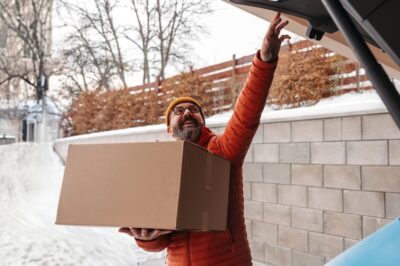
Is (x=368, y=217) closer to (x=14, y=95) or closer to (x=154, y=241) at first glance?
(x=154, y=241)

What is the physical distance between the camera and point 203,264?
1734 millimetres

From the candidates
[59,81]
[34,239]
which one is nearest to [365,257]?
[34,239]

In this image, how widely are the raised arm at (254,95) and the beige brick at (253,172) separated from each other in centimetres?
259

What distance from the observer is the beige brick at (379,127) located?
Answer: 2996mm

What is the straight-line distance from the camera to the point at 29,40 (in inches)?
816

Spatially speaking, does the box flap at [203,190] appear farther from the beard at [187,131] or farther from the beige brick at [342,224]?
the beige brick at [342,224]

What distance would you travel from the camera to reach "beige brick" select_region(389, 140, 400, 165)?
2.95 m

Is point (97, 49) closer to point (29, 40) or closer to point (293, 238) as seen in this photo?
point (29, 40)

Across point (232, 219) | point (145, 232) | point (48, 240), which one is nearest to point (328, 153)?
point (232, 219)

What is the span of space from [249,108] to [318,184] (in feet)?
7.10

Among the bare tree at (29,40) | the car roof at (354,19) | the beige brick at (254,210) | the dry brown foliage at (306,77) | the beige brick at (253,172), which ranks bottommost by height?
the beige brick at (254,210)

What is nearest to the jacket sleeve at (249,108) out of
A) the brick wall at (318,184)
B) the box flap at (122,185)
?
the box flap at (122,185)

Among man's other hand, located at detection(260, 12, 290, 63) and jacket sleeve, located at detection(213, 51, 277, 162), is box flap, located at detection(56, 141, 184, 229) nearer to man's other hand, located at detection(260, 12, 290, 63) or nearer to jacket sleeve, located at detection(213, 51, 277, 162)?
jacket sleeve, located at detection(213, 51, 277, 162)

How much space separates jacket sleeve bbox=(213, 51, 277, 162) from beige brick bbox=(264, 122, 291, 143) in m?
2.27
